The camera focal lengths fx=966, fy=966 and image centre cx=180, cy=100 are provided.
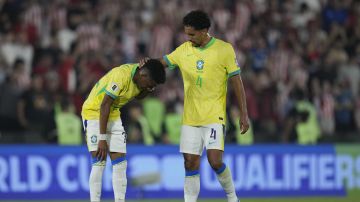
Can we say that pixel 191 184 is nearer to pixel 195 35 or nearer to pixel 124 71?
pixel 124 71

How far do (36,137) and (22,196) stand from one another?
1.78 m

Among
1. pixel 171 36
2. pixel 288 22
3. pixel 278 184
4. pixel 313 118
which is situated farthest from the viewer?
pixel 288 22

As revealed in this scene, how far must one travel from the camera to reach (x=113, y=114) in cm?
1205

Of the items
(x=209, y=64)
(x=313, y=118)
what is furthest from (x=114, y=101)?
(x=313, y=118)

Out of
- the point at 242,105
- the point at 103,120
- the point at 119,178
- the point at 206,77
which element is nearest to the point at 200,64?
the point at 206,77

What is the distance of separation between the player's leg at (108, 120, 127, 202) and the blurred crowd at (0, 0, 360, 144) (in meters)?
5.91

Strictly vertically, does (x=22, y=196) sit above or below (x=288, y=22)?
below

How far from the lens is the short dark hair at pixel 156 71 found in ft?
37.2

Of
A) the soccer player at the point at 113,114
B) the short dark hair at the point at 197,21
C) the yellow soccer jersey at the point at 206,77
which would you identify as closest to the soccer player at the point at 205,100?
the yellow soccer jersey at the point at 206,77

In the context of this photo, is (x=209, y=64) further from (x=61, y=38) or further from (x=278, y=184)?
(x=61, y=38)

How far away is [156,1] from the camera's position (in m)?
22.0

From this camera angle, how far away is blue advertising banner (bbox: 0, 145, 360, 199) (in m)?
16.4

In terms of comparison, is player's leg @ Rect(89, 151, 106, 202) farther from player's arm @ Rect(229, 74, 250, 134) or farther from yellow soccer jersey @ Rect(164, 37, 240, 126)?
player's arm @ Rect(229, 74, 250, 134)

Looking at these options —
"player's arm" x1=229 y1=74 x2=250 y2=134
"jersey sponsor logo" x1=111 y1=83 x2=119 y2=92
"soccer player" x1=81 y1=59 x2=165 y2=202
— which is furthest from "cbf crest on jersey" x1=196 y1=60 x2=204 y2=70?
"jersey sponsor logo" x1=111 y1=83 x2=119 y2=92
